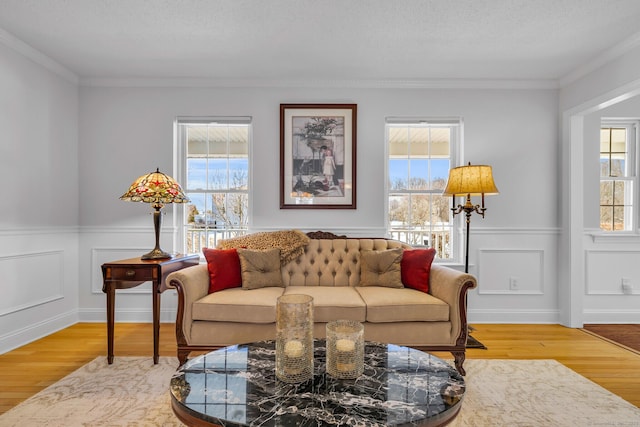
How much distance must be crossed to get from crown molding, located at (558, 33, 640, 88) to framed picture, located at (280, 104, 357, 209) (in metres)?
2.20

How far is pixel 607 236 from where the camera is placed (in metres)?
3.87

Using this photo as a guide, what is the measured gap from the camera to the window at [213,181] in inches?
154

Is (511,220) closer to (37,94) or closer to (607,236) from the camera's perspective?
(607,236)

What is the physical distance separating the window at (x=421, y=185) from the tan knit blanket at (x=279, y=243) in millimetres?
1189

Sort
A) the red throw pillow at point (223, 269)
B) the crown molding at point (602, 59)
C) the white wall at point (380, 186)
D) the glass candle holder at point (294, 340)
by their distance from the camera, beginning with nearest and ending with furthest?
the glass candle holder at point (294, 340) → the red throw pillow at point (223, 269) → the crown molding at point (602, 59) → the white wall at point (380, 186)

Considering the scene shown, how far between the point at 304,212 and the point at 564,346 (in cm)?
267

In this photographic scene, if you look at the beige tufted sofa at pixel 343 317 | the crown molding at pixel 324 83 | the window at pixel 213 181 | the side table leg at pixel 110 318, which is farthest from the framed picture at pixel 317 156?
the side table leg at pixel 110 318

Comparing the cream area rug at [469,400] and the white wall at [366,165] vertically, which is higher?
the white wall at [366,165]

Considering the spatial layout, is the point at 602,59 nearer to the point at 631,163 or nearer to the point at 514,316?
the point at 631,163

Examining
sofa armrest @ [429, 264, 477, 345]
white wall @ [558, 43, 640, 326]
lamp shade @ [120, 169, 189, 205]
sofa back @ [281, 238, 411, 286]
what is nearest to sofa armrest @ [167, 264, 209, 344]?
lamp shade @ [120, 169, 189, 205]

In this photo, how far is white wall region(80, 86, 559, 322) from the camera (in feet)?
12.4

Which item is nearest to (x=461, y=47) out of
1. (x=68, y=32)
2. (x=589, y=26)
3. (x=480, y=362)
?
(x=589, y=26)

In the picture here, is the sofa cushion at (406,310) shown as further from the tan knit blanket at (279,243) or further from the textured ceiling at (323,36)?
the textured ceiling at (323,36)

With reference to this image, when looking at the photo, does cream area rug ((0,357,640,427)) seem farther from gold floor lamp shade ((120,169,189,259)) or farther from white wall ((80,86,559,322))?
white wall ((80,86,559,322))
